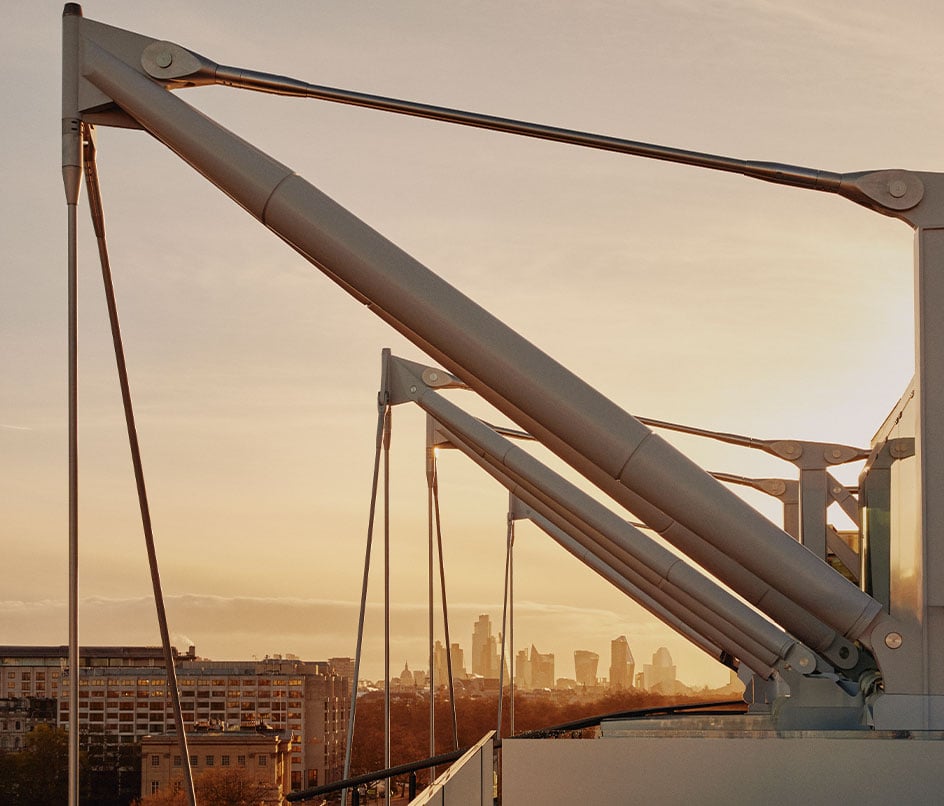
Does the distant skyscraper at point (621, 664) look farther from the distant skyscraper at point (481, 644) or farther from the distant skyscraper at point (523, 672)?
the distant skyscraper at point (481, 644)

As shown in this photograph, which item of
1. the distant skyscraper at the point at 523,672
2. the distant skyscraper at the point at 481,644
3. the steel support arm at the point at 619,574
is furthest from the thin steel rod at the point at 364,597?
the distant skyscraper at the point at 523,672

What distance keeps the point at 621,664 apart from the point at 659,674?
7.60ft

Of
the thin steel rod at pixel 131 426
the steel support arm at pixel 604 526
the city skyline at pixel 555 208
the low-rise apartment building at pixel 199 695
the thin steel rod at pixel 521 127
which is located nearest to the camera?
the thin steel rod at pixel 131 426

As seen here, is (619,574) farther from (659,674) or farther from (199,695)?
(199,695)

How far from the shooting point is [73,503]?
7695mm

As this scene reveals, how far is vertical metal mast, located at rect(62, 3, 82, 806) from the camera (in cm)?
722

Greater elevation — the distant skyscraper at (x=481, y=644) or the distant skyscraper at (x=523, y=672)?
the distant skyscraper at (x=481, y=644)

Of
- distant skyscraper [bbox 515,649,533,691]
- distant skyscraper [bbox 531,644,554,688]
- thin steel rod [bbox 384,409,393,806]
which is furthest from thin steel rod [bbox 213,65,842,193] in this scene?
distant skyscraper [bbox 515,649,533,691]

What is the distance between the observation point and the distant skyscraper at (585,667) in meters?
64.2

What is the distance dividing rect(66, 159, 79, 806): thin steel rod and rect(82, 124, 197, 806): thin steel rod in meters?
0.40

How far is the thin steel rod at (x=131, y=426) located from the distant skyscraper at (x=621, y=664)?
55.7 m

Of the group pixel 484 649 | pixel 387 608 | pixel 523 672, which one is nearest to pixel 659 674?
pixel 523 672

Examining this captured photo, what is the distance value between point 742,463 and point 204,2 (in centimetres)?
2284

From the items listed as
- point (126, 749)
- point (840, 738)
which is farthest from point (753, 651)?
point (126, 749)
